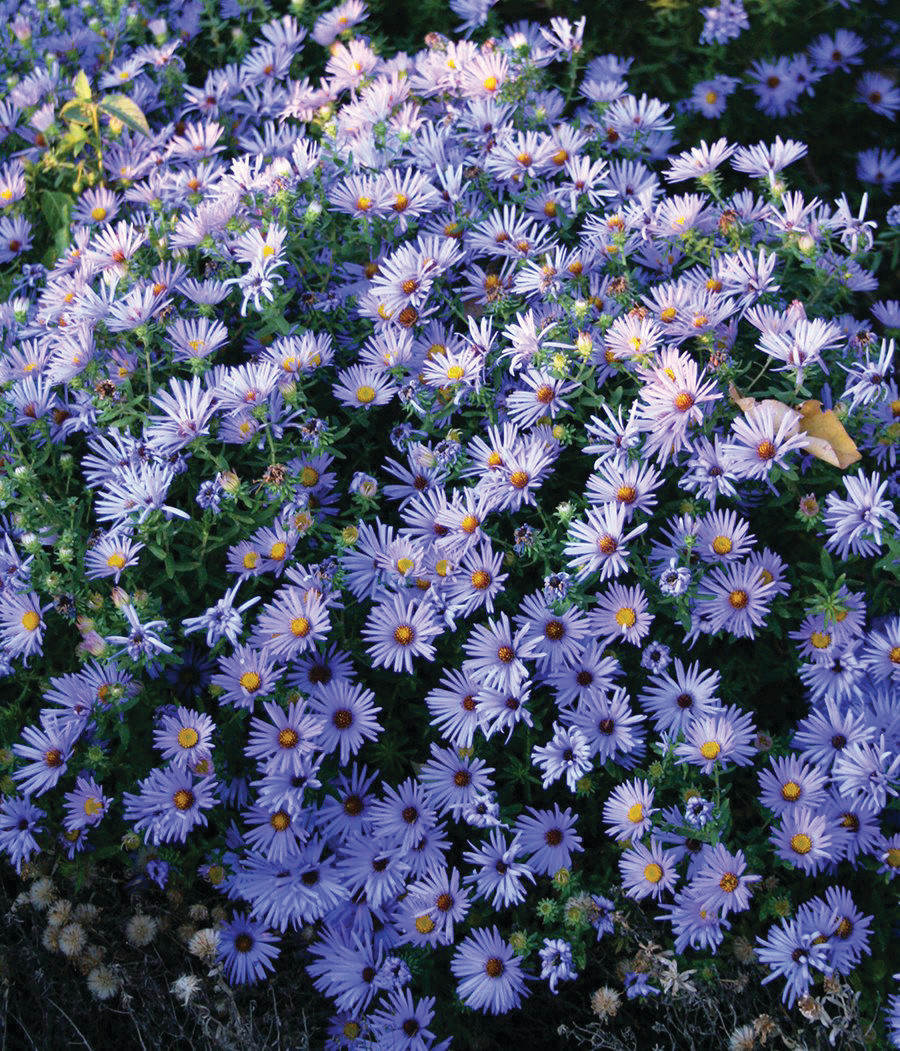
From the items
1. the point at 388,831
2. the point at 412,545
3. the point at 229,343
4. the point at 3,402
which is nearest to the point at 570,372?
the point at 412,545

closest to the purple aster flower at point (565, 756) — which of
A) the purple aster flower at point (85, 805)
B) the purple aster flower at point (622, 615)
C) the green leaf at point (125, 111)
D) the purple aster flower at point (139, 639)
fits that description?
the purple aster flower at point (622, 615)

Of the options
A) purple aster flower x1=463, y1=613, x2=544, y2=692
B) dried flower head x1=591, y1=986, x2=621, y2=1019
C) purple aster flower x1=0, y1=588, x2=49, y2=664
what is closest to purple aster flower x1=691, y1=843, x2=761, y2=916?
dried flower head x1=591, y1=986, x2=621, y2=1019

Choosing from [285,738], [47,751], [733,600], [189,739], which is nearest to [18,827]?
[47,751]

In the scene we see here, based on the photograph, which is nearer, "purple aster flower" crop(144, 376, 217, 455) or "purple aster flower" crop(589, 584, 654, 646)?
"purple aster flower" crop(589, 584, 654, 646)

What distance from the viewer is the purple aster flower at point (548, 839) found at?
243 cm

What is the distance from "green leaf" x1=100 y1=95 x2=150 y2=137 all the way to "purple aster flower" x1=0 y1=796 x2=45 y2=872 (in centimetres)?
206

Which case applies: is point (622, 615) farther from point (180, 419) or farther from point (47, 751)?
point (47, 751)

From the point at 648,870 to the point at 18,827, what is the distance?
1425 millimetres

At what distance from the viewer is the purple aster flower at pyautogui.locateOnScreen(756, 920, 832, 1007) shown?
7.27 feet

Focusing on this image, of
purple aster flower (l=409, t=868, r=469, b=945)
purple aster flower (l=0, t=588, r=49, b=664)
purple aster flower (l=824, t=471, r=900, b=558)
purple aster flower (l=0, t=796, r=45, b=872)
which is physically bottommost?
purple aster flower (l=0, t=796, r=45, b=872)

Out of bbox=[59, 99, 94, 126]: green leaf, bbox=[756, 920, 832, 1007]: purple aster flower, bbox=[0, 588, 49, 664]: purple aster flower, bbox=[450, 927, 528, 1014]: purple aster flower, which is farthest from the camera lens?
bbox=[59, 99, 94, 126]: green leaf

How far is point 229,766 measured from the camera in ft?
8.43

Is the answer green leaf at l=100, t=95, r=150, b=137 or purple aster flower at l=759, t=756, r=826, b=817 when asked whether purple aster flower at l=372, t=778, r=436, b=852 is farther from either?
green leaf at l=100, t=95, r=150, b=137

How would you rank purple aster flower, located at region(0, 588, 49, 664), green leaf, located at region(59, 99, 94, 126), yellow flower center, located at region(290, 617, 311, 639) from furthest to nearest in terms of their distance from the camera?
green leaf, located at region(59, 99, 94, 126)
purple aster flower, located at region(0, 588, 49, 664)
yellow flower center, located at region(290, 617, 311, 639)
